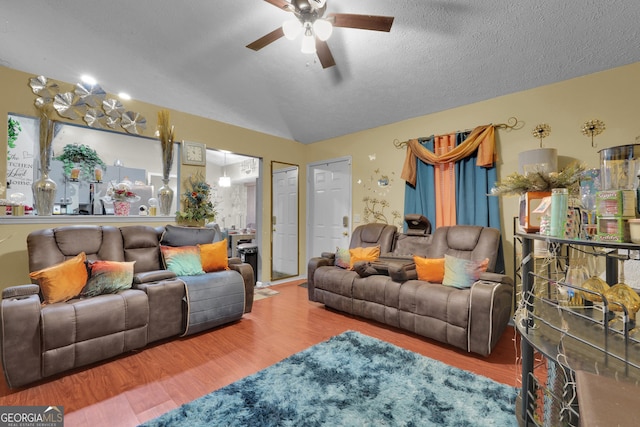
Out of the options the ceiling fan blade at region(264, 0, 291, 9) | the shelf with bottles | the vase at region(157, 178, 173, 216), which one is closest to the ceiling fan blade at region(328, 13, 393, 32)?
the ceiling fan blade at region(264, 0, 291, 9)

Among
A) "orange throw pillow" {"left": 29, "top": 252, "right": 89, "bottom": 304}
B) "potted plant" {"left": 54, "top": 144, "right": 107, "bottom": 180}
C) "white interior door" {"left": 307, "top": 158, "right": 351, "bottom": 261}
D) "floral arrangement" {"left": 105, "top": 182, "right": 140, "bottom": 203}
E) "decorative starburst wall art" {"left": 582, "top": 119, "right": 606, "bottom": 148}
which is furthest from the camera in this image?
"white interior door" {"left": 307, "top": 158, "right": 351, "bottom": 261}

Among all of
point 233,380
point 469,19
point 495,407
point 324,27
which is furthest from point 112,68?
point 495,407

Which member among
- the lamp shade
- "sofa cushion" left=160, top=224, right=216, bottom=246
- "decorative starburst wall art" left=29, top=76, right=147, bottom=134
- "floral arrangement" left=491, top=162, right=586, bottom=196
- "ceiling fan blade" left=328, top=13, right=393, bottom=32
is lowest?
"sofa cushion" left=160, top=224, right=216, bottom=246

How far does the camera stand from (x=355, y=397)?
6.06 feet

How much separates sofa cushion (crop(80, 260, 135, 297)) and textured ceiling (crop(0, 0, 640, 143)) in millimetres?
2112

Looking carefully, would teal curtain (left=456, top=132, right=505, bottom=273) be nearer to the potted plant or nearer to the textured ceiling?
the textured ceiling

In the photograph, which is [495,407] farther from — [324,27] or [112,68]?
[112,68]

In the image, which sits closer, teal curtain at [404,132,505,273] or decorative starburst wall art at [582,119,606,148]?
decorative starburst wall art at [582,119,606,148]

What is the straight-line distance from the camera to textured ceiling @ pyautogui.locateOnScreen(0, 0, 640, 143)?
2346 millimetres

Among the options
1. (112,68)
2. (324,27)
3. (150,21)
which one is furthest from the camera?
(112,68)

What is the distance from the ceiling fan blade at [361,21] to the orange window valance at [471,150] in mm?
1911

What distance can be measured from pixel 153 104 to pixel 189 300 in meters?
2.54

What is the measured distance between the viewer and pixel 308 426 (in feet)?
5.24

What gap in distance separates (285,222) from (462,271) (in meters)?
3.44
